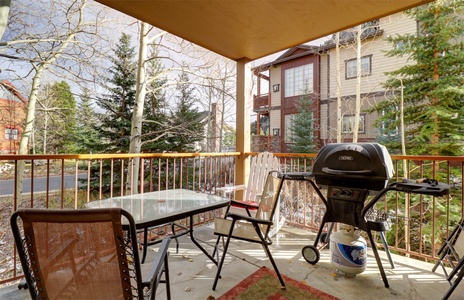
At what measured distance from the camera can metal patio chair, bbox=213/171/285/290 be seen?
206 cm

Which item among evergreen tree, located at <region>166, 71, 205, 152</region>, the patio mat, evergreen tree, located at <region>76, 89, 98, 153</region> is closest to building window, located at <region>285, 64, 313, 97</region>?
evergreen tree, located at <region>166, 71, 205, 152</region>

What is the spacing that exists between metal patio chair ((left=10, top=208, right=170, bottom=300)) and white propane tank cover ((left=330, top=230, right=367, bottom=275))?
1918 mm

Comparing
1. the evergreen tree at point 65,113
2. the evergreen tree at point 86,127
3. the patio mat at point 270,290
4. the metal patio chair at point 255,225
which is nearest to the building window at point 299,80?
the evergreen tree at point 86,127

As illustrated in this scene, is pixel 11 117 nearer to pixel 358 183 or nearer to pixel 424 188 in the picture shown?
pixel 358 183

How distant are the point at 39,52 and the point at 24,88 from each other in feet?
Answer: 4.20

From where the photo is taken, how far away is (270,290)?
213 centimetres

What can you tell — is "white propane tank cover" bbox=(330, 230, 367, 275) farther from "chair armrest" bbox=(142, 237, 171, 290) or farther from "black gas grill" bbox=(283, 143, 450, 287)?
"chair armrest" bbox=(142, 237, 171, 290)

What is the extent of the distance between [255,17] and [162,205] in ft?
7.79

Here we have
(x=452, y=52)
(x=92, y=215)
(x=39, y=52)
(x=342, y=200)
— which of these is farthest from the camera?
(x=39, y=52)

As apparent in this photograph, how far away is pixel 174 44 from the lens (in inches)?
289

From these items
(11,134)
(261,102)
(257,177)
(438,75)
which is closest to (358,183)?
(257,177)

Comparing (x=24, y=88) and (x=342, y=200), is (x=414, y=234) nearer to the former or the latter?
(x=342, y=200)

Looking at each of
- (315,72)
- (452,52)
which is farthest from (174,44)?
(452,52)

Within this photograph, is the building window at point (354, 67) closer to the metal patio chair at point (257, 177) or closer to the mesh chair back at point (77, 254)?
the metal patio chair at point (257, 177)
